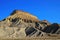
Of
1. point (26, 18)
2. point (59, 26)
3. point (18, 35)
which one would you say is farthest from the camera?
point (26, 18)

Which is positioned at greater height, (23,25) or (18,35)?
(23,25)

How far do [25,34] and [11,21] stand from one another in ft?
86.7

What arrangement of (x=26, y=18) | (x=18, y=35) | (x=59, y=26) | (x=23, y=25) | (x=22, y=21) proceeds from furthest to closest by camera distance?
1. (x=26, y=18)
2. (x=22, y=21)
3. (x=23, y=25)
4. (x=59, y=26)
5. (x=18, y=35)

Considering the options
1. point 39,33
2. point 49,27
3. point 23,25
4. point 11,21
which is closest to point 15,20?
point 11,21

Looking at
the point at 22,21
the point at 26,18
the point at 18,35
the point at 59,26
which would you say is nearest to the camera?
the point at 18,35

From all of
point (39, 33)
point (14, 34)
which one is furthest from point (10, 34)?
point (39, 33)

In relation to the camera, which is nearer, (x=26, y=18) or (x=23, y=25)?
(x=23, y=25)

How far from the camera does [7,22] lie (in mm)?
101812

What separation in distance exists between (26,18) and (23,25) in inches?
628

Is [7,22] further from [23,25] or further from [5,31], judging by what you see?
[5,31]

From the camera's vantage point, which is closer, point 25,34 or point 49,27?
point 25,34

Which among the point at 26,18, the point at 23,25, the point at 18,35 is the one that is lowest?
the point at 18,35

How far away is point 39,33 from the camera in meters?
82.2

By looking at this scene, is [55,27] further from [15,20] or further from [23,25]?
[15,20]
